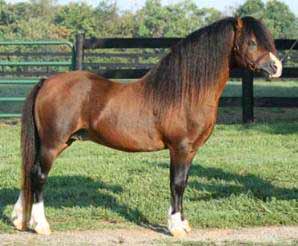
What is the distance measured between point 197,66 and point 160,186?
7.70 ft

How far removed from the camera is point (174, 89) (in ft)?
19.2

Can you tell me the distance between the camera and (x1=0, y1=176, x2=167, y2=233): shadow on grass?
6.62m

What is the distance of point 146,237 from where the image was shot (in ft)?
19.5

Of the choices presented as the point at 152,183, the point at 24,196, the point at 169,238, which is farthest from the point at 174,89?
the point at 152,183

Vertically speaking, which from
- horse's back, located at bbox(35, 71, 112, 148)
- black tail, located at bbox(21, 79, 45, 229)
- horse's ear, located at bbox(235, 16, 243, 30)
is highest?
horse's ear, located at bbox(235, 16, 243, 30)

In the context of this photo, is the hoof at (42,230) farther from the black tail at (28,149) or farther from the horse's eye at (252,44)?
the horse's eye at (252,44)

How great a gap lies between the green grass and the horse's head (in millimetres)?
1573

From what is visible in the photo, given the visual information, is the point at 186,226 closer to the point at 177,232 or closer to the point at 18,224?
the point at 177,232

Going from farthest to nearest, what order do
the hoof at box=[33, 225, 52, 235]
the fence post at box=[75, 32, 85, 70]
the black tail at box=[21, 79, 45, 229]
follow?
the fence post at box=[75, 32, 85, 70], the black tail at box=[21, 79, 45, 229], the hoof at box=[33, 225, 52, 235]

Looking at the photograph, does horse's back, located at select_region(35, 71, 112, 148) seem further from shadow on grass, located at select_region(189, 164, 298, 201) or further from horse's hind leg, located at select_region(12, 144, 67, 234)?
shadow on grass, located at select_region(189, 164, 298, 201)

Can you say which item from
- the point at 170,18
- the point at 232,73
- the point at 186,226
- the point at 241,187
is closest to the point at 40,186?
the point at 186,226

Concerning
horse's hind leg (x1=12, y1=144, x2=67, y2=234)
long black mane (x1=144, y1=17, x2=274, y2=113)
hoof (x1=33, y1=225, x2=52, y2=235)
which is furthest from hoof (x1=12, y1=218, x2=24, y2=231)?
long black mane (x1=144, y1=17, x2=274, y2=113)

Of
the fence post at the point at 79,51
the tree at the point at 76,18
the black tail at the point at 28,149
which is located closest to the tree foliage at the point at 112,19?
the tree at the point at 76,18

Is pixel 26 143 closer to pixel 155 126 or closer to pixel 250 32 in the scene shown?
pixel 155 126
